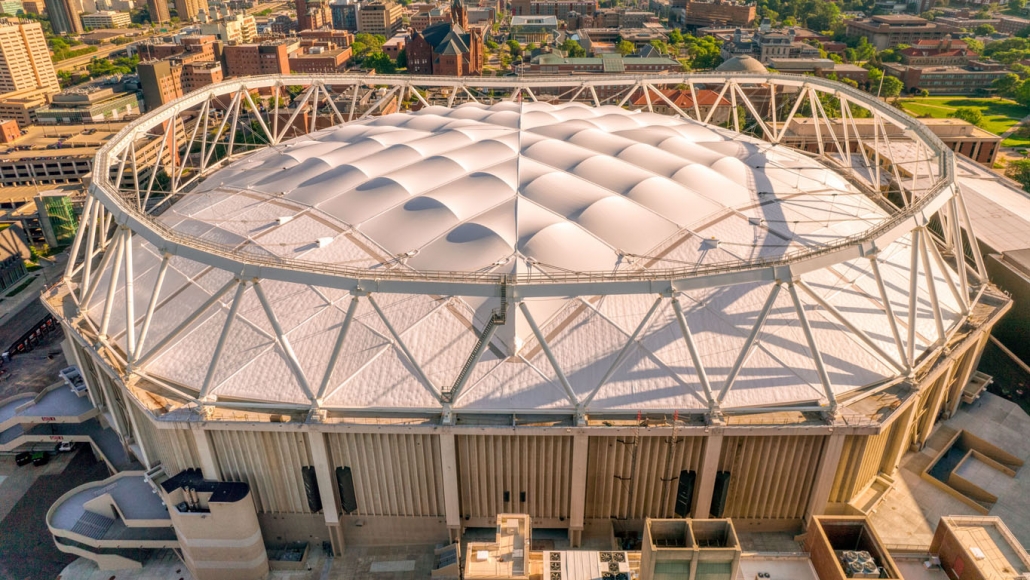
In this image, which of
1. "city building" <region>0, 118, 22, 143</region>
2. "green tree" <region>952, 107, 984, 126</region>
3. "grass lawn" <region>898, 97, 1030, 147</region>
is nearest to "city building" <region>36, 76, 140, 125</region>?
"city building" <region>0, 118, 22, 143</region>

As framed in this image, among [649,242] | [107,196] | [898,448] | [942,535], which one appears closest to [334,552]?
[107,196]

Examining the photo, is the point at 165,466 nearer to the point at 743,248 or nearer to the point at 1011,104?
the point at 743,248

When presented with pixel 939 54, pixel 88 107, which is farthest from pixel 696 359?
pixel 939 54

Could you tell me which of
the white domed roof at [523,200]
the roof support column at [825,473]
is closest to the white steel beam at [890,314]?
the roof support column at [825,473]

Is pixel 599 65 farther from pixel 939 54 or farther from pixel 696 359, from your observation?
pixel 696 359

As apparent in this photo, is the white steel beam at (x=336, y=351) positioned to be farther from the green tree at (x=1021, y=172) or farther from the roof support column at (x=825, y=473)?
the green tree at (x=1021, y=172)
